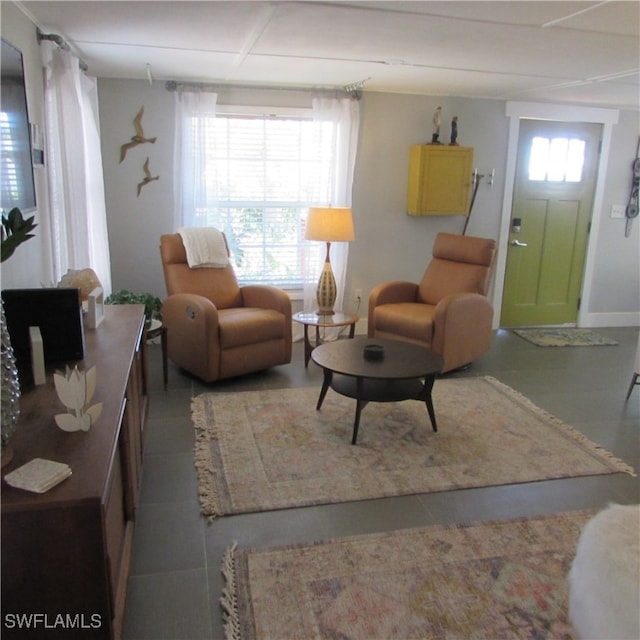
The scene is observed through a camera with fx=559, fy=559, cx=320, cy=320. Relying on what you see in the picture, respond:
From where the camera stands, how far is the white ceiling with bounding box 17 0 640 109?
247 cm

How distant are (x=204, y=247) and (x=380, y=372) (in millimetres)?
1942

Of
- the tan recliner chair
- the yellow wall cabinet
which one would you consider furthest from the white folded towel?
the yellow wall cabinet

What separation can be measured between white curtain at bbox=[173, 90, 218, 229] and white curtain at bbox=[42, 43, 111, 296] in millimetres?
867

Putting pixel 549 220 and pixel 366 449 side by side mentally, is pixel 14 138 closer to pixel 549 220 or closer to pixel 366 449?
pixel 366 449

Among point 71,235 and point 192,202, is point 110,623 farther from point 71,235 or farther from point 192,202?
point 192,202

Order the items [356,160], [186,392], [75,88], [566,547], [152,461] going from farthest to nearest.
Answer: [356,160], [186,392], [75,88], [152,461], [566,547]

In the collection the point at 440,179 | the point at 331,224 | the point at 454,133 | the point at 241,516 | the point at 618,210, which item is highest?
the point at 454,133

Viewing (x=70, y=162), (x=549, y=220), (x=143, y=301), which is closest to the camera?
(x=70, y=162)

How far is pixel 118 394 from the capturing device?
70.4 inches

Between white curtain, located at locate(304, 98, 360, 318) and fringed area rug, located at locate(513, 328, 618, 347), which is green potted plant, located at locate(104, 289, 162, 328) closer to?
white curtain, located at locate(304, 98, 360, 318)

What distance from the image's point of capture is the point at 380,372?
2.90 m

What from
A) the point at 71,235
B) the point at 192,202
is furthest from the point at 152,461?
the point at 192,202

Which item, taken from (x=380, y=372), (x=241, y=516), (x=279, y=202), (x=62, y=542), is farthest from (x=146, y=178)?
(x=62, y=542)

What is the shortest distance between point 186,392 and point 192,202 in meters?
1.66
